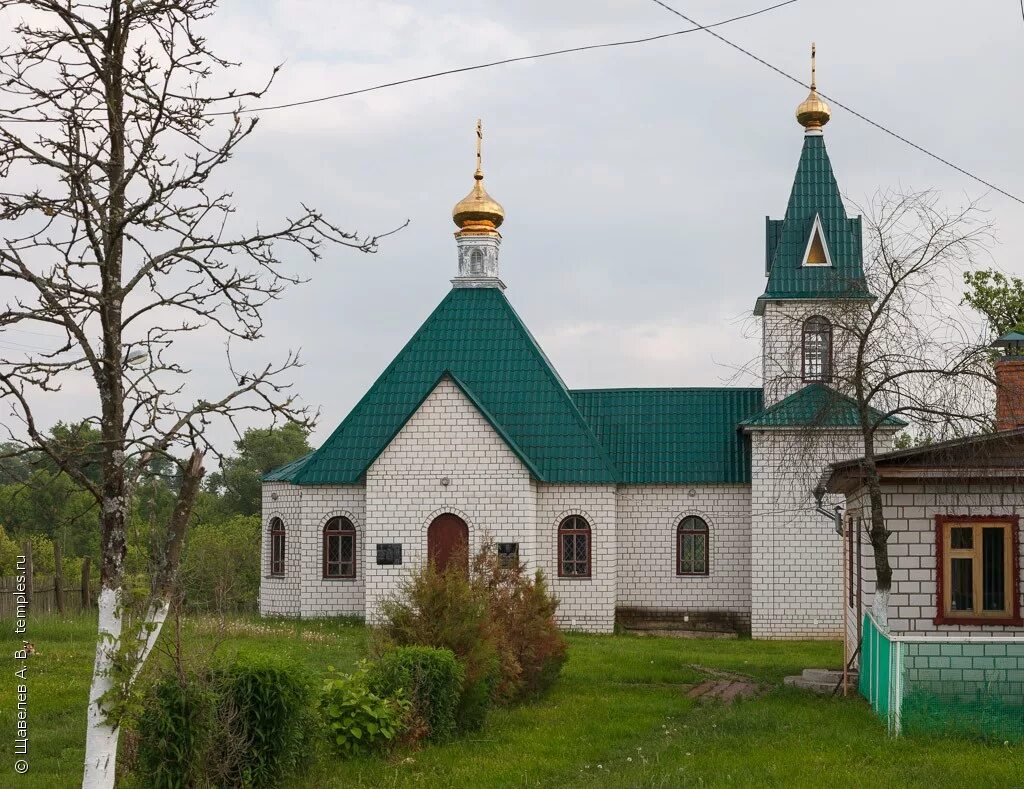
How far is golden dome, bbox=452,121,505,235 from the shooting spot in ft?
92.3

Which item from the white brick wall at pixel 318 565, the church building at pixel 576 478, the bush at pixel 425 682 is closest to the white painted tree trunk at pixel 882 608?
the bush at pixel 425 682

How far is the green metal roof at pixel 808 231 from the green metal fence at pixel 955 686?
14.5 meters

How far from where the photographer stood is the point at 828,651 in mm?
22453

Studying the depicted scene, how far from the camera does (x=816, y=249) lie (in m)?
26.7

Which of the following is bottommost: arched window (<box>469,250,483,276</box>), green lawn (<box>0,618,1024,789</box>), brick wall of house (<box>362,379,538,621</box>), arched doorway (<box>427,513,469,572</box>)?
green lawn (<box>0,618,1024,789</box>)

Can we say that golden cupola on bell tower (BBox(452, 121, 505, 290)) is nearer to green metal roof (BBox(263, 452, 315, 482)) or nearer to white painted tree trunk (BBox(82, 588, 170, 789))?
green metal roof (BBox(263, 452, 315, 482))

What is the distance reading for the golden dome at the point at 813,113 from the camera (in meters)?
27.3

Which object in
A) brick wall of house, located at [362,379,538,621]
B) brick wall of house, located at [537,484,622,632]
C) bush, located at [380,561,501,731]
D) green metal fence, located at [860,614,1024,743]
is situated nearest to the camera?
green metal fence, located at [860,614,1024,743]

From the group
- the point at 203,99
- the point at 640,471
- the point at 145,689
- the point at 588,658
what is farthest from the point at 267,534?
the point at 203,99

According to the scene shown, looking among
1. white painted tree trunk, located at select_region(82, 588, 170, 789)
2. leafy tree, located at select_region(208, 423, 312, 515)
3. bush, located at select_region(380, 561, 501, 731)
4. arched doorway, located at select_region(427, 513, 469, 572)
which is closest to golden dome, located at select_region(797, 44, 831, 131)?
arched doorway, located at select_region(427, 513, 469, 572)

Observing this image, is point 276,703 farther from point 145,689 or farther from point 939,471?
point 939,471

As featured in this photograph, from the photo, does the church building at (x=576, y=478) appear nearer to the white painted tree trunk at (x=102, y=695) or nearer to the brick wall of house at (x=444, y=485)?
the brick wall of house at (x=444, y=485)

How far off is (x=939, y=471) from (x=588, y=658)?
7.61m

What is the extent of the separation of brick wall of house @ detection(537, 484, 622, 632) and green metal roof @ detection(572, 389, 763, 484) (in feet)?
3.31
